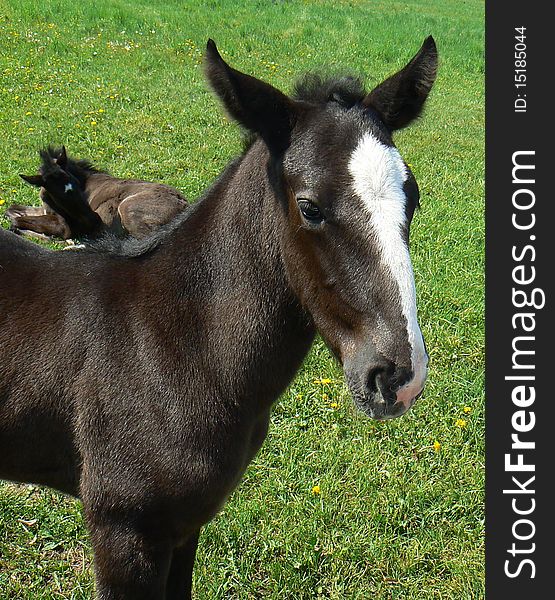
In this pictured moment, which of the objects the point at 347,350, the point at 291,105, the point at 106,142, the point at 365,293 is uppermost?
the point at 291,105

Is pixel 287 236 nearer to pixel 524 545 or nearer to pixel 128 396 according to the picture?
pixel 128 396

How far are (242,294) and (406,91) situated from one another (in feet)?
2.92

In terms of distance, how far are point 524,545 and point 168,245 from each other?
239 centimetres

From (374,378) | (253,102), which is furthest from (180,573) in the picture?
(253,102)

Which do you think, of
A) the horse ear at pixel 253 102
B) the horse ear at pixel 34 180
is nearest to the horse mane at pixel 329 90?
the horse ear at pixel 253 102

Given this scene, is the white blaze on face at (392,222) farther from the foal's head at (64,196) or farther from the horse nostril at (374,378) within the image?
the foal's head at (64,196)

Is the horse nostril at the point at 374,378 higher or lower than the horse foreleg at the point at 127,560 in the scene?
higher

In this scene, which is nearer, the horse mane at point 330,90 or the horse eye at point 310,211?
the horse eye at point 310,211

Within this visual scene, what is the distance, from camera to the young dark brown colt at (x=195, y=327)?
2.00 metres

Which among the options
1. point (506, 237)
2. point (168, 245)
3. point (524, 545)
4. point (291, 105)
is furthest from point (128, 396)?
point (506, 237)

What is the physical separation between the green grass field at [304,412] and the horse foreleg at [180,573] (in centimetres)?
36

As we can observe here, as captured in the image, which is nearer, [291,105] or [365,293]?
[365,293]

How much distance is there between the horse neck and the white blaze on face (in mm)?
390

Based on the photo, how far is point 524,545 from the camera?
3.34m
